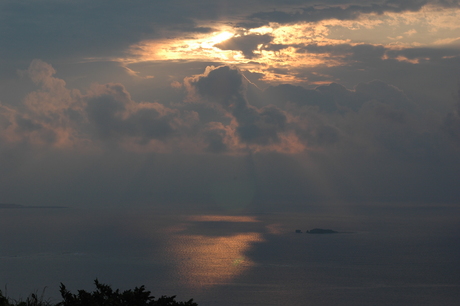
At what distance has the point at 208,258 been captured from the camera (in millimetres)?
135375

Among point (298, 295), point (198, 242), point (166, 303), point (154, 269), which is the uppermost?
point (198, 242)

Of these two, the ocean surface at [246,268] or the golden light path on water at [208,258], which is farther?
the golden light path on water at [208,258]

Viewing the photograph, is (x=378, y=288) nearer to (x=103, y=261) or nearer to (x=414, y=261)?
(x=414, y=261)

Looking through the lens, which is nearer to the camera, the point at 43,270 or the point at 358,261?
the point at 43,270

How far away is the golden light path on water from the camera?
103812 millimetres

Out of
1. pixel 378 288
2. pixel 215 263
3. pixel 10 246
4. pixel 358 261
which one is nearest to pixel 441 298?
pixel 378 288

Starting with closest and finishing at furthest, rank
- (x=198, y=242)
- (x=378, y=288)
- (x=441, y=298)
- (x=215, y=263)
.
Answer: (x=441, y=298) → (x=378, y=288) → (x=215, y=263) → (x=198, y=242)

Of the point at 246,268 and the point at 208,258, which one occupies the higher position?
the point at 208,258

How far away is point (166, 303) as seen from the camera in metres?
22.1

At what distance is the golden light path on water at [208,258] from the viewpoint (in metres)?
104

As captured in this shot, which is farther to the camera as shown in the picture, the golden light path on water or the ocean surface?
the golden light path on water

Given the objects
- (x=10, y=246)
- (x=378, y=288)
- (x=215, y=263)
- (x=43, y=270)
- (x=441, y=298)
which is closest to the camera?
(x=441, y=298)

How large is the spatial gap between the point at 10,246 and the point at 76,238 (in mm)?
31289

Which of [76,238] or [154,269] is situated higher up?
[76,238]
